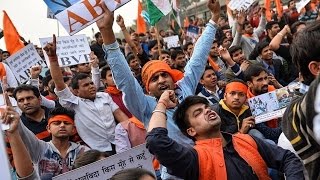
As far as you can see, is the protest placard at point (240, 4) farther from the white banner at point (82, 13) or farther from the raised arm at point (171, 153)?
the raised arm at point (171, 153)

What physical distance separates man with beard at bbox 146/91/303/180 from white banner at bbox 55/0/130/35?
1019 millimetres

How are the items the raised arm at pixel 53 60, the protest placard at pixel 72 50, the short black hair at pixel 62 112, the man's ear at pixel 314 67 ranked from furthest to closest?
the protest placard at pixel 72 50 → the raised arm at pixel 53 60 → the short black hair at pixel 62 112 → the man's ear at pixel 314 67

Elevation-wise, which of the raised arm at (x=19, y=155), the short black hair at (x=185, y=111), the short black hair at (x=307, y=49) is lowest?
the raised arm at (x=19, y=155)

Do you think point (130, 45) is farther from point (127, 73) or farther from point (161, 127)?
point (161, 127)

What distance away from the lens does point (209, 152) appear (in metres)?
2.57

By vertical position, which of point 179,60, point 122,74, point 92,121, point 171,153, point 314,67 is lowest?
point 179,60

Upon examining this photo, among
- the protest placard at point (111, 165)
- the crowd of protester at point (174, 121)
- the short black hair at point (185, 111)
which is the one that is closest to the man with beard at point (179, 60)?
the crowd of protester at point (174, 121)

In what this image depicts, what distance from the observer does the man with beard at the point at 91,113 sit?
4438 mm

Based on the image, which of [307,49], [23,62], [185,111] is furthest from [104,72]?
[307,49]

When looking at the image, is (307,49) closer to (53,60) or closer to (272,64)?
(53,60)

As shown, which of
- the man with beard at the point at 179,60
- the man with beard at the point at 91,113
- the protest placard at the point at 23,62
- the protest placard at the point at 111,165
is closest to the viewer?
the protest placard at the point at 111,165

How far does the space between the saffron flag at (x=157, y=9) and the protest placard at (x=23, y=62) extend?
75.7 inches

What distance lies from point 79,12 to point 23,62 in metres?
2.66

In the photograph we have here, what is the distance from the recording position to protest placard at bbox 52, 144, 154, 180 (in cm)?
282
